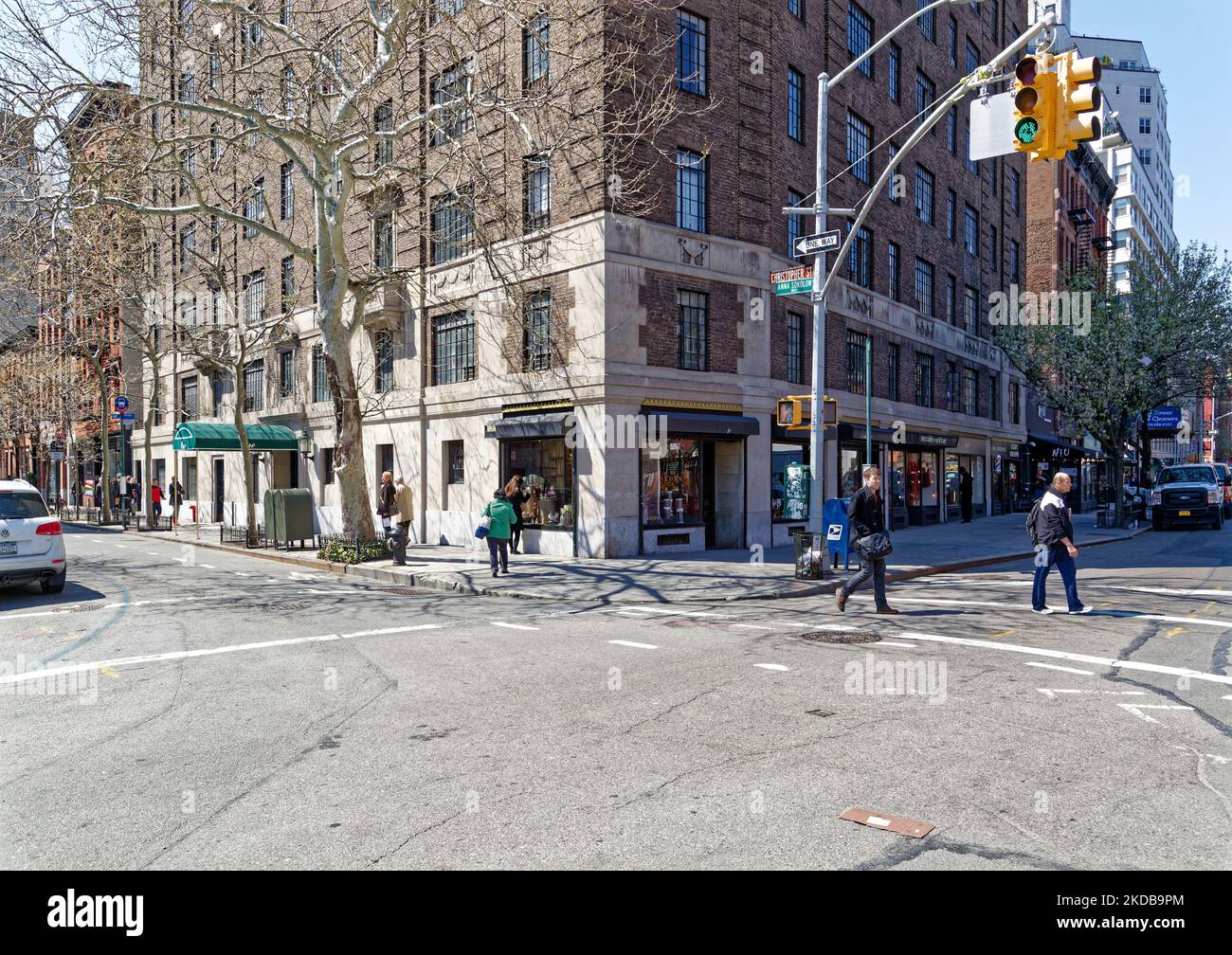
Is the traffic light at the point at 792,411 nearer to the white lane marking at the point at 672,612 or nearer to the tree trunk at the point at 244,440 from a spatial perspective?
the white lane marking at the point at 672,612

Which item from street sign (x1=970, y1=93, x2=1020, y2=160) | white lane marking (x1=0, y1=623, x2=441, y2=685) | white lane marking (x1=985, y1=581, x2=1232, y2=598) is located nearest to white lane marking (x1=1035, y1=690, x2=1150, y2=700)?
white lane marking (x1=0, y1=623, x2=441, y2=685)

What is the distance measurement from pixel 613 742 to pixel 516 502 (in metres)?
13.9

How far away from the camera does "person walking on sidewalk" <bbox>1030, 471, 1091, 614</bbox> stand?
447 inches

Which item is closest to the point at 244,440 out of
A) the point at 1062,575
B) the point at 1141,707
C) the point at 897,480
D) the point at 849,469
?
the point at 849,469

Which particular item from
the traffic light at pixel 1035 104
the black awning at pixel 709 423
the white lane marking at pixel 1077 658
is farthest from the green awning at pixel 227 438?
the traffic light at pixel 1035 104

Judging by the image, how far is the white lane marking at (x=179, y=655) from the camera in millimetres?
7973

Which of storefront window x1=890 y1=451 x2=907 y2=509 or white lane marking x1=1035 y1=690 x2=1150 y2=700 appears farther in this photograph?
storefront window x1=890 y1=451 x2=907 y2=509

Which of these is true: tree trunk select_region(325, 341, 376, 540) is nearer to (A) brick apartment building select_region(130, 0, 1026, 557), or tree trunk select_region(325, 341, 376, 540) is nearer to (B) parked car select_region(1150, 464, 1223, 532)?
(A) brick apartment building select_region(130, 0, 1026, 557)

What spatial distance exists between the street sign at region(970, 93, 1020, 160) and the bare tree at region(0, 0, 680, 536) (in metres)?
20.2

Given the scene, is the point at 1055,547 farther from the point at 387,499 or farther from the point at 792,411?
the point at 387,499

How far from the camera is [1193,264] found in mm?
32250
